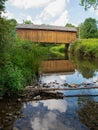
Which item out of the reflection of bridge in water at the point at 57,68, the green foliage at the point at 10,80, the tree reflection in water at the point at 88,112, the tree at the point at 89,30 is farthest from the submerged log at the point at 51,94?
the tree at the point at 89,30

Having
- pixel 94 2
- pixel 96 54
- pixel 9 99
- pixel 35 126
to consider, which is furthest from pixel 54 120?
pixel 96 54

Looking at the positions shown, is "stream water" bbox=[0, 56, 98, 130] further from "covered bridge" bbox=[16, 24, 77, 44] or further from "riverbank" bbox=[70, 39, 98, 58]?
"covered bridge" bbox=[16, 24, 77, 44]

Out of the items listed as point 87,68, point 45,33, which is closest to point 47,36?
point 45,33

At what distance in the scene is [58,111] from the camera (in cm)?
1014

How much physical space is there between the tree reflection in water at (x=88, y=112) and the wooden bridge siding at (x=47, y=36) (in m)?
32.8

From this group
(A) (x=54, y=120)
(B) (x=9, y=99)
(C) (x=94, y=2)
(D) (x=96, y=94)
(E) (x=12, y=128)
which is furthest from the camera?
(C) (x=94, y=2)

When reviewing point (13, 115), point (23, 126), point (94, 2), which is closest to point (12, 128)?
point (23, 126)

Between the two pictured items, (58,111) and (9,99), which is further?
(9,99)

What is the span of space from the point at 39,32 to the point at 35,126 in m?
37.8

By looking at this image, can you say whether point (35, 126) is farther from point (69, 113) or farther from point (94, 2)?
point (94, 2)

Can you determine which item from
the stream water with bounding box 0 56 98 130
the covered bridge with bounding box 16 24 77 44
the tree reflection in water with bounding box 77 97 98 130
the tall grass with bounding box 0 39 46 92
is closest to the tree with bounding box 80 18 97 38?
the covered bridge with bounding box 16 24 77 44

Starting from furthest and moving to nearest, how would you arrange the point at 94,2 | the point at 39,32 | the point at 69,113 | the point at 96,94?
the point at 39,32 → the point at 94,2 → the point at 96,94 → the point at 69,113

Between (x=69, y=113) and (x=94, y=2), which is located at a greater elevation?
(x=94, y=2)

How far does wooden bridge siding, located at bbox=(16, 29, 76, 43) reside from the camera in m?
44.8
